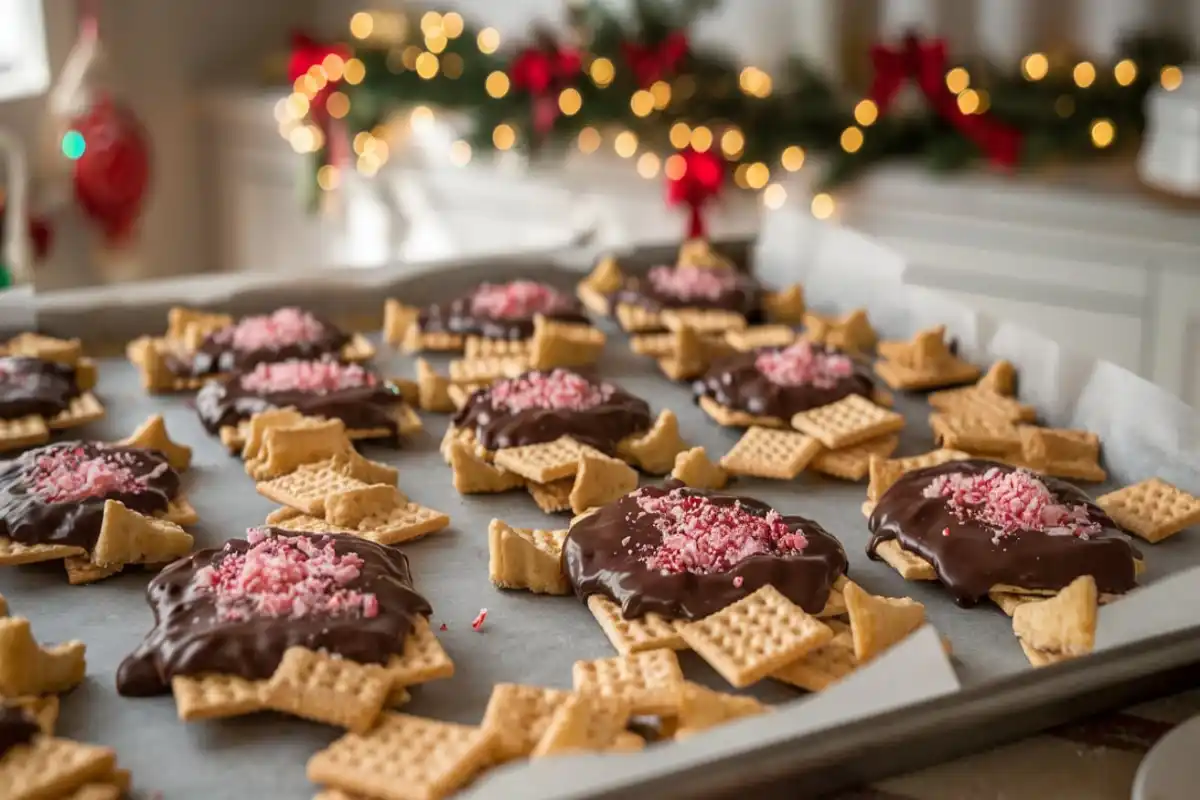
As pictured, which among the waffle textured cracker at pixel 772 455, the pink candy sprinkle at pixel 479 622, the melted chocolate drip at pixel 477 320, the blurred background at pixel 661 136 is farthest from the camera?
the blurred background at pixel 661 136

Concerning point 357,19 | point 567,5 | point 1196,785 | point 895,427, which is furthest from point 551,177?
point 1196,785

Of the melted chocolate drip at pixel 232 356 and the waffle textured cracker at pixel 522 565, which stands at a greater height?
Answer: the melted chocolate drip at pixel 232 356

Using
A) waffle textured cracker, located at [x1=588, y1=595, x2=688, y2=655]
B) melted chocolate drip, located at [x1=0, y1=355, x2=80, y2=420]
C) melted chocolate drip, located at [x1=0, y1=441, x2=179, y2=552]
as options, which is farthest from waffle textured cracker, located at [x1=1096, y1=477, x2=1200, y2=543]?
melted chocolate drip, located at [x1=0, y1=355, x2=80, y2=420]

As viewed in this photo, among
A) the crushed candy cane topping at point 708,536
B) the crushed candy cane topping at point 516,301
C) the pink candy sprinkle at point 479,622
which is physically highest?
the crushed candy cane topping at point 516,301

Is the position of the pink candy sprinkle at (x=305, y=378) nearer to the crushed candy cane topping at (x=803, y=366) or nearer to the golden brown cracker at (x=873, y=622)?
the crushed candy cane topping at (x=803, y=366)

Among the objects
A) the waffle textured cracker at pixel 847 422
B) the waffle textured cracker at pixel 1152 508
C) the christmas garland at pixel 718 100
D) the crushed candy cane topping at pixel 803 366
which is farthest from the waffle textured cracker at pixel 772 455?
the christmas garland at pixel 718 100

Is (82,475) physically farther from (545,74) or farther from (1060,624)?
(545,74)

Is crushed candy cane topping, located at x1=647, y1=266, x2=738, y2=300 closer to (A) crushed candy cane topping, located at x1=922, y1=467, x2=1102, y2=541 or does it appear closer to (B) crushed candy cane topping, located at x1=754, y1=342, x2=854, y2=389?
(B) crushed candy cane topping, located at x1=754, y1=342, x2=854, y2=389

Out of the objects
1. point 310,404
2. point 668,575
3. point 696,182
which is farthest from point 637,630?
point 696,182
